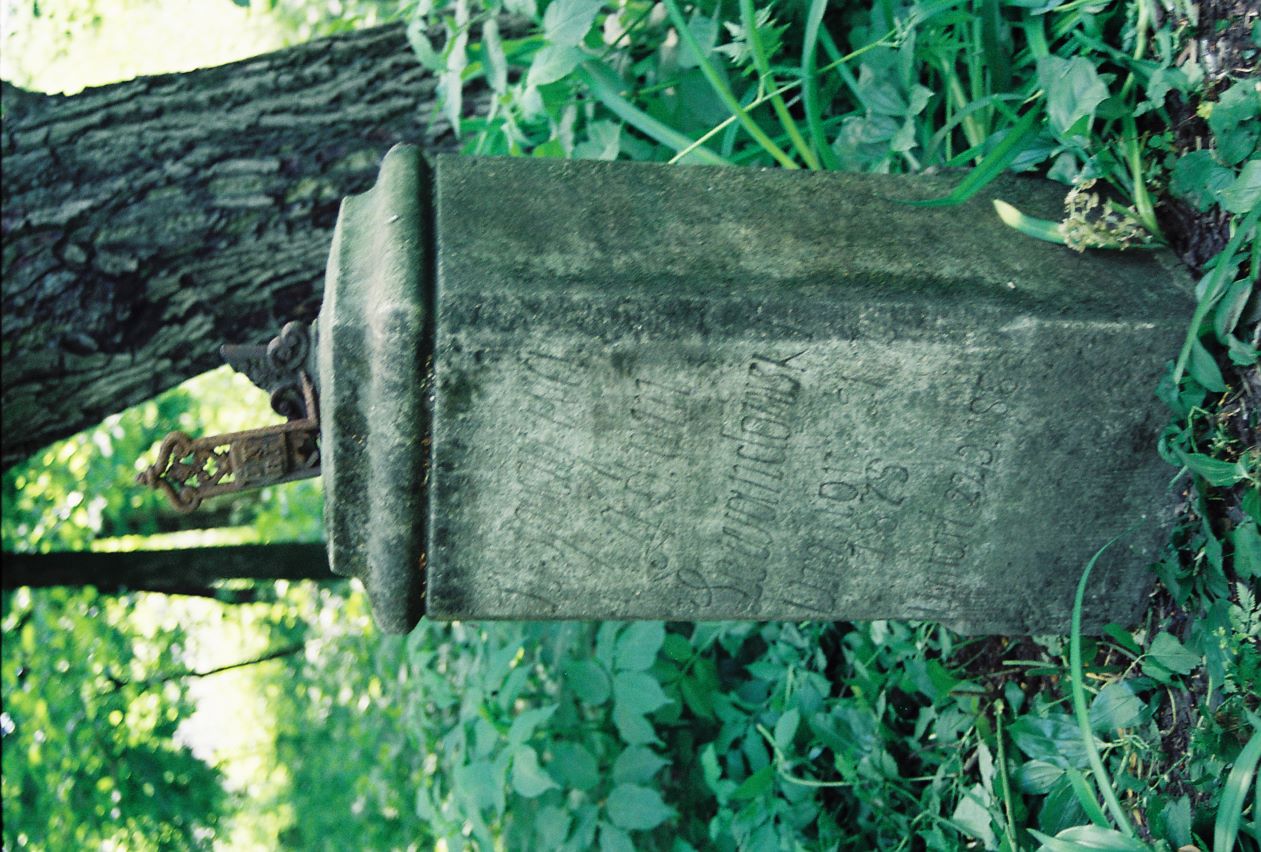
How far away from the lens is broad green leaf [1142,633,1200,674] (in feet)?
6.40

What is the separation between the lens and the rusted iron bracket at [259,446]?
194 cm

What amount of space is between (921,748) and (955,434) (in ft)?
4.23

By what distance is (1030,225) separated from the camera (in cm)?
198

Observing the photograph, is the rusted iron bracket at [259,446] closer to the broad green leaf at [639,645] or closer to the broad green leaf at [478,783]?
the broad green leaf at [639,645]

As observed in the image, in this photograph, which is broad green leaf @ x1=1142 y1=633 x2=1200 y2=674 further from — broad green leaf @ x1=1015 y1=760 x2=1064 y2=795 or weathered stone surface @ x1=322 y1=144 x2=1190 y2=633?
broad green leaf @ x1=1015 y1=760 x2=1064 y2=795

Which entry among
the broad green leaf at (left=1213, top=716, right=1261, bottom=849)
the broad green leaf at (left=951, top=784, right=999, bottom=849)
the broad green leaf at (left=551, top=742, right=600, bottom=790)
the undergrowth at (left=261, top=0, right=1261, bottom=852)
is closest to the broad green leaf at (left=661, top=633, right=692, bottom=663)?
the undergrowth at (left=261, top=0, right=1261, bottom=852)

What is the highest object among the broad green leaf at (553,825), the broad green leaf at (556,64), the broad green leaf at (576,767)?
the broad green leaf at (556,64)

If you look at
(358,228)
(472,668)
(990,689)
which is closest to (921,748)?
(990,689)

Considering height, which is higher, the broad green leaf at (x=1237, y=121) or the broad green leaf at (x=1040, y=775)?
the broad green leaf at (x=1237, y=121)

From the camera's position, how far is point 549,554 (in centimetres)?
188

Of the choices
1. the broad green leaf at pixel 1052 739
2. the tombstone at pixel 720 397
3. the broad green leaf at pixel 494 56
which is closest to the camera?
the tombstone at pixel 720 397

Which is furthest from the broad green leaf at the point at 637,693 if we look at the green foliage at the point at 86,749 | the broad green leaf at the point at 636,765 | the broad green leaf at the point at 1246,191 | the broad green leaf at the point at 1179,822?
the green foliage at the point at 86,749

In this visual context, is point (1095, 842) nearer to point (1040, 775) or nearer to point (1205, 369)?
point (1040, 775)

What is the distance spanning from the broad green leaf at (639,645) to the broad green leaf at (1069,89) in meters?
1.45
